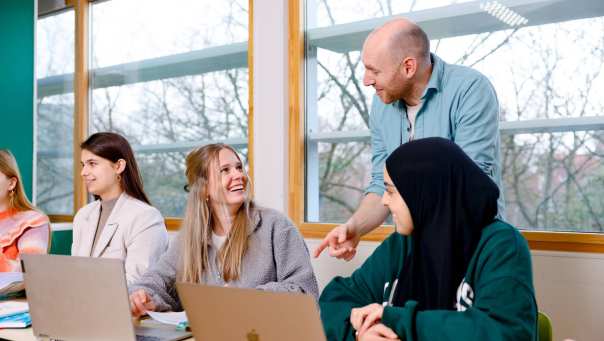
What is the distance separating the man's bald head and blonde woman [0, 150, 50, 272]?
→ 1806 mm

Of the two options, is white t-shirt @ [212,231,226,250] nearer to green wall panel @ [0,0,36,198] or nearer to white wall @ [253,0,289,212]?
white wall @ [253,0,289,212]

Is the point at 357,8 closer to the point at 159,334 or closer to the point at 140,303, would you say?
the point at 140,303

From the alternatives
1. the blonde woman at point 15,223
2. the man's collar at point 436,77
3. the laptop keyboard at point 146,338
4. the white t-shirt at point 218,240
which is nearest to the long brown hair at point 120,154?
the blonde woman at point 15,223

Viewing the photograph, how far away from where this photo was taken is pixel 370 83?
6.89 feet

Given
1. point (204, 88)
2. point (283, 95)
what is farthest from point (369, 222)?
point (204, 88)

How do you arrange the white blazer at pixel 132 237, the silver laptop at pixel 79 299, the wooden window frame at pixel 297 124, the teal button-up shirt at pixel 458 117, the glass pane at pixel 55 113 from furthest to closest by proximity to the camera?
the glass pane at pixel 55 113, the wooden window frame at pixel 297 124, the white blazer at pixel 132 237, the teal button-up shirt at pixel 458 117, the silver laptop at pixel 79 299

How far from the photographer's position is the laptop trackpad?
1691 millimetres

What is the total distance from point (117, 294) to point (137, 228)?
1.15 meters

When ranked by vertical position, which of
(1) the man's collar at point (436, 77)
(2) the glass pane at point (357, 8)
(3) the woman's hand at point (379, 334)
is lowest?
(3) the woman's hand at point (379, 334)

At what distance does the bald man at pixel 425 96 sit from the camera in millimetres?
1984

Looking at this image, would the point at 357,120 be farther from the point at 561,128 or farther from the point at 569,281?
the point at 569,281

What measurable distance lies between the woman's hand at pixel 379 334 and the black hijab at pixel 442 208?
15cm

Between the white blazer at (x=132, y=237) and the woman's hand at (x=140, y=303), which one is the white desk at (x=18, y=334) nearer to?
the woman's hand at (x=140, y=303)

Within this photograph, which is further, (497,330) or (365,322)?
(365,322)
